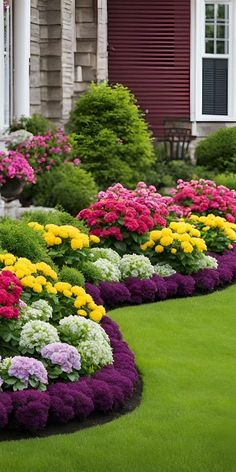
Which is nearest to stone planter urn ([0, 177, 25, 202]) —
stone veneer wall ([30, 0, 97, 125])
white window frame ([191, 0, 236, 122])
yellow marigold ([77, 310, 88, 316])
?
stone veneer wall ([30, 0, 97, 125])

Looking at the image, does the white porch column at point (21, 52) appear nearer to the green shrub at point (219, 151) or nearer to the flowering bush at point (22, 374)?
the green shrub at point (219, 151)

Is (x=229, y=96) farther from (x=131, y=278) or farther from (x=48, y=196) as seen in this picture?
(x=131, y=278)

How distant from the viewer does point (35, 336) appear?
7.78 metres

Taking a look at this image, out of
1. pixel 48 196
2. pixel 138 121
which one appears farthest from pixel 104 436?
pixel 138 121

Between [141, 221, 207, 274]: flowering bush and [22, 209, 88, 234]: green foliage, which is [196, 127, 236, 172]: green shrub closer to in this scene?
[141, 221, 207, 274]: flowering bush

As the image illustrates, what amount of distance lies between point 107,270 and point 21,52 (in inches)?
291

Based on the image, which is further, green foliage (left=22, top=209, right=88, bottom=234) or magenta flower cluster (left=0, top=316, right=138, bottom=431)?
green foliage (left=22, top=209, right=88, bottom=234)

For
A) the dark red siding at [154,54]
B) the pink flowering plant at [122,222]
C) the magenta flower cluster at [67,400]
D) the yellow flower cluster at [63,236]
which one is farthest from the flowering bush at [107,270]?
the dark red siding at [154,54]

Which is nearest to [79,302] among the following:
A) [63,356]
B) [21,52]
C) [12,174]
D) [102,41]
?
[63,356]

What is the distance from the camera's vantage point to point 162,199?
44.5 feet

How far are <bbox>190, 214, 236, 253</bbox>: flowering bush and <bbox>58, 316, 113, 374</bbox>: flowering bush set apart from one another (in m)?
4.69

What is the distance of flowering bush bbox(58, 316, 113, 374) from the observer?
7996 mm

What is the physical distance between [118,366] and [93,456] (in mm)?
1495

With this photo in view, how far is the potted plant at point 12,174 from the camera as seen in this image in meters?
14.0
